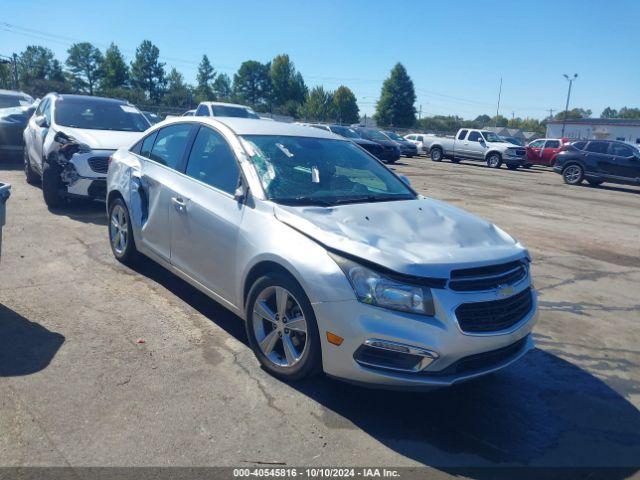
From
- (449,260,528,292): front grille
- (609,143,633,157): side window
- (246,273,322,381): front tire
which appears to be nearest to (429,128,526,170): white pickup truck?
(609,143,633,157): side window

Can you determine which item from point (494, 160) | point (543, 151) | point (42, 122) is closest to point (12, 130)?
point (42, 122)

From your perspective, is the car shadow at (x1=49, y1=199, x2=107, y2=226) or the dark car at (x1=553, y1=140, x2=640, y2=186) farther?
the dark car at (x1=553, y1=140, x2=640, y2=186)

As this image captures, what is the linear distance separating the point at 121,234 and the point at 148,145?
1006 millimetres

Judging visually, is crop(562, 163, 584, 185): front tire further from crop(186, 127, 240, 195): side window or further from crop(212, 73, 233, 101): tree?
crop(212, 73, 233, 101): tree

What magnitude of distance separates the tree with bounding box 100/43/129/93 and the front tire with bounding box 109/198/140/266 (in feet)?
292

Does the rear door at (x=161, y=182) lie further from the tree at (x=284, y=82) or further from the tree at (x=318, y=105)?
the tree at (x=284, y=82)

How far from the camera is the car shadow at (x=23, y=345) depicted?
3.82 metres

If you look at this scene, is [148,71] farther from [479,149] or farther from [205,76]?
[479,149]

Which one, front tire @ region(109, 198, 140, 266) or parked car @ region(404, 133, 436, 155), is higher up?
parked car @ region(404, 133, 436, 155)

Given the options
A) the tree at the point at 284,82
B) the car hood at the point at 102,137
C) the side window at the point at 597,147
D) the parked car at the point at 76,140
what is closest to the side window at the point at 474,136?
the side window at the point at 597,147

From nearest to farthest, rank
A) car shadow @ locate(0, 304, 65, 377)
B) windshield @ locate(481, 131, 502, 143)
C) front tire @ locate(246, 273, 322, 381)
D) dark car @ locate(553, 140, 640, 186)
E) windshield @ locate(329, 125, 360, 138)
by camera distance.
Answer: front tire @ locate(246, 273, 322, 381)
car shadow @ locate(0, 304, 65, 377)
dark car @ locate(553, 140, 640, 186)
windshield @ locate(329, 125, 360, 138)
windshield @ locate(481, 131, 502, 143)

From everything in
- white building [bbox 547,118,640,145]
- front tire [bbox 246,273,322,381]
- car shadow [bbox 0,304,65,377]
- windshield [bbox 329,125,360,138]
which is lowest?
car shadow [bbox 0,304,65,377]

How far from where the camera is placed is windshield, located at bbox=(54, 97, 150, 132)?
942 centimetres

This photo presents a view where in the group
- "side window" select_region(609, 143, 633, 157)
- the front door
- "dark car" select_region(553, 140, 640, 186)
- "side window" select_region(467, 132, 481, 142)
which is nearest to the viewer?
the front door
